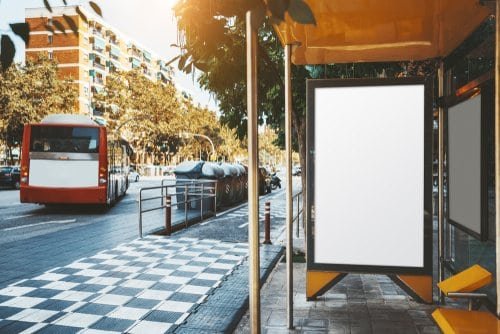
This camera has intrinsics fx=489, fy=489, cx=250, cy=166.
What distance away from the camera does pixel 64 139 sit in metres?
15.3

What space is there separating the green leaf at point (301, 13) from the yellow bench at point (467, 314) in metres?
2.13

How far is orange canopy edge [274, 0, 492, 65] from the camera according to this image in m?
3.95

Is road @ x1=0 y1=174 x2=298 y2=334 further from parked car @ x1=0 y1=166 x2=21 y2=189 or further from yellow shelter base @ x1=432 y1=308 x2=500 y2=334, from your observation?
parked car @ x1=0 y1=166 x2=21 y2=189

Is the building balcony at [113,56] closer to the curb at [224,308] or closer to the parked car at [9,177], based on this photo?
the parked car at [9,177]

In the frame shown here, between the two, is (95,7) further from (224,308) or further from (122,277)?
(122,277)

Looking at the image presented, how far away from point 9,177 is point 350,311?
90.3 feet

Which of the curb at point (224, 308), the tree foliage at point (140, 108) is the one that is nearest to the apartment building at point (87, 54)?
the tree foliage at point (140, 108)

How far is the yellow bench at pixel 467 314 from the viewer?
9.78 feet

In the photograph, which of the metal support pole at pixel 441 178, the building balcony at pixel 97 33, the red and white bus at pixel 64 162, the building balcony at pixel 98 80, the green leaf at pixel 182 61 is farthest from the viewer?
the building balcony at pixel 98 80

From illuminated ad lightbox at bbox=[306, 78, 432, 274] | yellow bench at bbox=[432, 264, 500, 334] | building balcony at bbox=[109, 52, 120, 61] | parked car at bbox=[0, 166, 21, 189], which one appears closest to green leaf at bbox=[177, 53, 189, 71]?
illuminated ad lightbox at bbox=[306, 78, 432, 274]

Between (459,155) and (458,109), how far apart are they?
450mm

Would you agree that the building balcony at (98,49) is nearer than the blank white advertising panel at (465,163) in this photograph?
No

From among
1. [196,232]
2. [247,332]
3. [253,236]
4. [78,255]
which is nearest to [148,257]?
[78,255]

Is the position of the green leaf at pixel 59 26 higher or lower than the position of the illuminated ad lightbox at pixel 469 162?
higher
